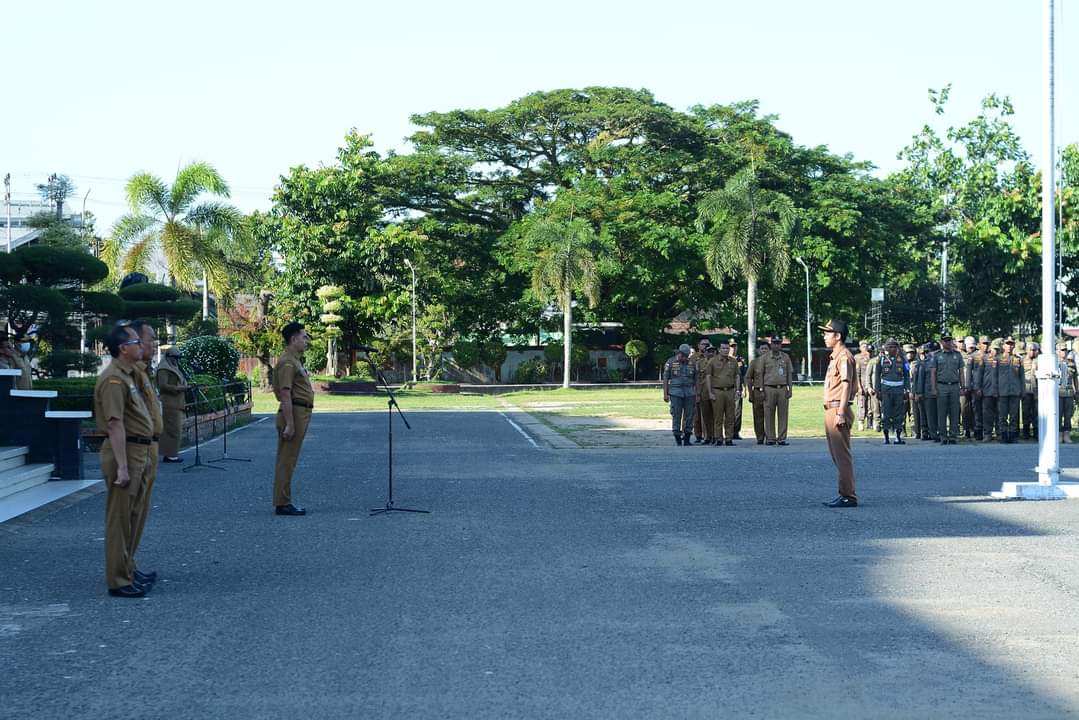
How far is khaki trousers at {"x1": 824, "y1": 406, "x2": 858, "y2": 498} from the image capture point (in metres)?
13.2

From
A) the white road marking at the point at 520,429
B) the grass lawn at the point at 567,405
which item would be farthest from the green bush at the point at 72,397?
the grass lawn at the point at 567,405

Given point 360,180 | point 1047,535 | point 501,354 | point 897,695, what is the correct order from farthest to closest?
point 501,354, point 360,180, point 1047,535, point 897,695

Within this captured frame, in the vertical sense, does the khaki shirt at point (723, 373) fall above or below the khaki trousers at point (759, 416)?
above

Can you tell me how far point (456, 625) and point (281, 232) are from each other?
183 ft

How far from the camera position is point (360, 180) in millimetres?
61406

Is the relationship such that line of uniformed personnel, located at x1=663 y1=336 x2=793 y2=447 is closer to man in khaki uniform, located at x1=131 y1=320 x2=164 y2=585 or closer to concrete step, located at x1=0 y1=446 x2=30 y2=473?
concrete step, located at x1=0 y1=446 x2=30 y2=473

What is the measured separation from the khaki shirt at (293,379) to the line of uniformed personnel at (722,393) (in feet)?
35.3

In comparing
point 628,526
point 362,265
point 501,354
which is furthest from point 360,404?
point 628,526

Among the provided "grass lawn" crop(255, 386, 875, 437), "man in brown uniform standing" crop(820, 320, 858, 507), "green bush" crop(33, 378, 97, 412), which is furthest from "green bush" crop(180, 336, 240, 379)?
"man in brown uniform standing" crop(820, 320, 858, 507)

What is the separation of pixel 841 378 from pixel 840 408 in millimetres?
352

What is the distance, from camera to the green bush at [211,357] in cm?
3278

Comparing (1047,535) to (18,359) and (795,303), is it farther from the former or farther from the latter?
(795,303)

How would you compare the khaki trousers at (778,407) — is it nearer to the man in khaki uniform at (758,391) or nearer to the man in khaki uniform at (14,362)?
the man in khaki uniform at (758,391)

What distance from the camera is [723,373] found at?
23188 mm
